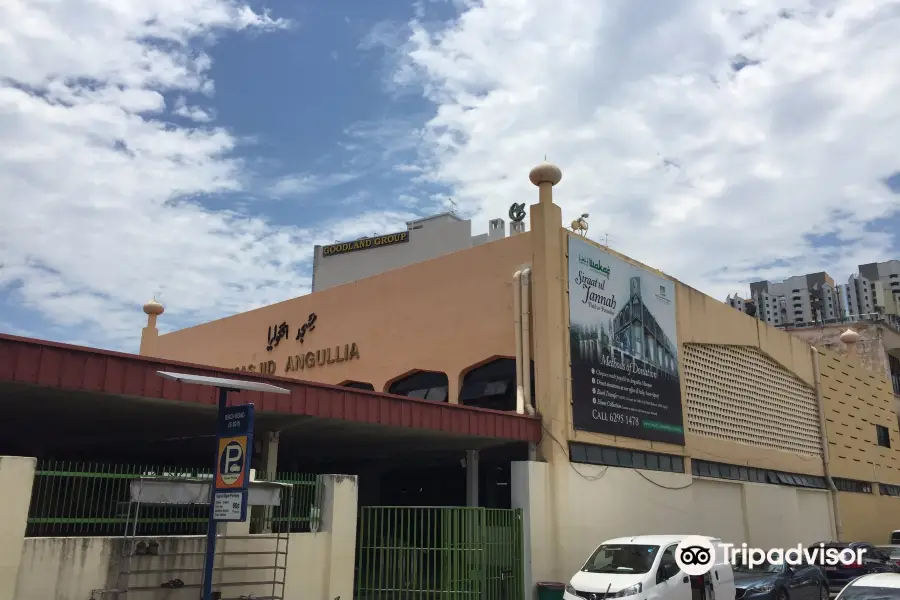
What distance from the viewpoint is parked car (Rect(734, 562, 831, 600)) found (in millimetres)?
13922

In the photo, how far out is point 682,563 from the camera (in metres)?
12.4

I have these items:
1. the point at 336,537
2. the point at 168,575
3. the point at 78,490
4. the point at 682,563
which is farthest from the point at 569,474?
the point at 78,490

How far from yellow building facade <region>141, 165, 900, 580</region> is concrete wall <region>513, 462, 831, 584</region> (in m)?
0.04

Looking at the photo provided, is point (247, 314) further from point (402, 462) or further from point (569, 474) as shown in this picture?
point (569, 474)

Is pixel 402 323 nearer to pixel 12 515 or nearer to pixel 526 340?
pixel 526 340

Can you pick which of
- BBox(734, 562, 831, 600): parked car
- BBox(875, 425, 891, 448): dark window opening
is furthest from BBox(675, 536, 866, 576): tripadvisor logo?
BBox(875, 425, 891, 448): dark window opening

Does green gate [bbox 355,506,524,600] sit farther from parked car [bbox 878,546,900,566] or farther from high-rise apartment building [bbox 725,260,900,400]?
high-rise apartment building [bbox 725,260,900,400]

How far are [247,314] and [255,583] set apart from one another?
1673 cm

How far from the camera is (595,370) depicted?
1741 centimetres

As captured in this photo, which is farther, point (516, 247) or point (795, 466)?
point (795, 466)

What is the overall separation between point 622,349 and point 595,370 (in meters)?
1.39

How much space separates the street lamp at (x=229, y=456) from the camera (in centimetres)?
860

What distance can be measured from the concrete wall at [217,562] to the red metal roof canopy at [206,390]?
4.90ft

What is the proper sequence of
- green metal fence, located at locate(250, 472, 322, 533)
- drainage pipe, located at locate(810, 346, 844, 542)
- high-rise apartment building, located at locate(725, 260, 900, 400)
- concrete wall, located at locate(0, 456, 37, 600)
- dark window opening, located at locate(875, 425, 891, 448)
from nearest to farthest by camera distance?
concrete wall, located at locate(0, 456, 37, 600), green metal fence, located at locate(250, 472, 322, 533), drainage pipe, located at locate(810, 346, 844, 542), dark window opening, located at locate(875, 425, 891, 448), high-rise apartment building, located at locate(725, 260, 900, 400)
